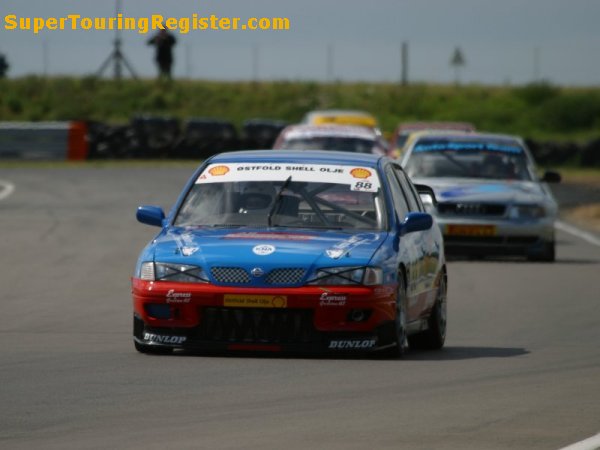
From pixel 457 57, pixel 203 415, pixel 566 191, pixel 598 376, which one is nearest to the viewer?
pixel 203 415

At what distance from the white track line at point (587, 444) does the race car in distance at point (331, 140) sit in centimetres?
1621

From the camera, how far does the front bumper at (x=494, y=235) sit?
67.2ft

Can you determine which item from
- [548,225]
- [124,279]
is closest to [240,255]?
[124,279]

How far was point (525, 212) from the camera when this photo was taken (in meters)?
20.6

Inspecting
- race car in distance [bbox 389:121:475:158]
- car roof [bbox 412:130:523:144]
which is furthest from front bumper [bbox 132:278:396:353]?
race car in distance [bbox 389:121:475:158]

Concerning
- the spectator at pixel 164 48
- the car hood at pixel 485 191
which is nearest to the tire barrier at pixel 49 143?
the spectator at pixel 164 48

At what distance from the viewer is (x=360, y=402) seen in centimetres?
898

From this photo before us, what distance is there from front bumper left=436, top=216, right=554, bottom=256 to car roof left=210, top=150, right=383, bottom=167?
26.7 feet

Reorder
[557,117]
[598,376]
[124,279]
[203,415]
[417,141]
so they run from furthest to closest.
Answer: [557,117] < [417,141] < [124,279] < [598,376] < [203,415]

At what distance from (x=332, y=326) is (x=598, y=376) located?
1548 millimetres

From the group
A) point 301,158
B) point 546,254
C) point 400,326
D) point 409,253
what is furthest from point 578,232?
point 400,326

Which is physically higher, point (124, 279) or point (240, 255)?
point (240, 255)

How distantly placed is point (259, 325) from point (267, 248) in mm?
461

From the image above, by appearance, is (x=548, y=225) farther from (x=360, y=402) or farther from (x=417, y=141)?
(x=360, y=402)
